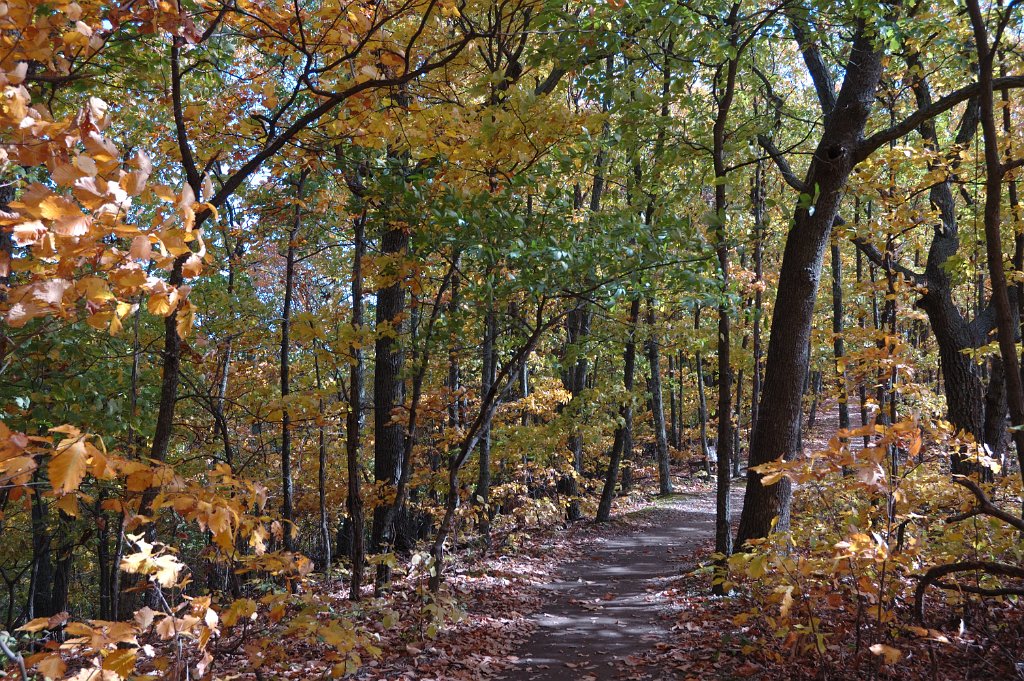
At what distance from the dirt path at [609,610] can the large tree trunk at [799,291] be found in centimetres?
180

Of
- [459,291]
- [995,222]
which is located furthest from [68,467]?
[459,291]

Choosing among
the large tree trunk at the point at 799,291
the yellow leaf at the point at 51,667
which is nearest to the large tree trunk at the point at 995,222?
the large tree trunk at the point at 799,291

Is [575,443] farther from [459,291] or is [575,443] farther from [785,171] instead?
[785,171]

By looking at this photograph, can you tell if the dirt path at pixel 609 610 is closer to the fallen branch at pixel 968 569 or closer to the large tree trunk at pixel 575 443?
the large tree trunk at pixel 575 443

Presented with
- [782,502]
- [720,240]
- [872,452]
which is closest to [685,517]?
[782,502]

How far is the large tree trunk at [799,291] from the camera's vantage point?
6.12 m

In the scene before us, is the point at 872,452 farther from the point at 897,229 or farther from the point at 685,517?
the point at 685,517

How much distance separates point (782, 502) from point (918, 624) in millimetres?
2825

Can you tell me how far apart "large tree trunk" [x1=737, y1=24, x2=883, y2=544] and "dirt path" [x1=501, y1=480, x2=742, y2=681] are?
180cm

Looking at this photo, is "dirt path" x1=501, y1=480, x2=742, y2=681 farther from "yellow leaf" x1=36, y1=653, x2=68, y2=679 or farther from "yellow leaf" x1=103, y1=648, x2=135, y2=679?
"yellow leaf" x1=36, y1=653, x2=68, y2=679

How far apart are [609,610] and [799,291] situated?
181 inches

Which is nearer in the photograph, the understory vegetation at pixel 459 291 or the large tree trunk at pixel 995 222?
the understory vegetation at pixel 459 291

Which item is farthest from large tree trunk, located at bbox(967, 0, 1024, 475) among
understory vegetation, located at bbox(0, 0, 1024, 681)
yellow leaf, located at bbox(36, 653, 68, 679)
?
yellow leaf, located at bbox(36, 653, 68, 679)

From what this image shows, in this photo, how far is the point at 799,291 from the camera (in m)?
6.28
